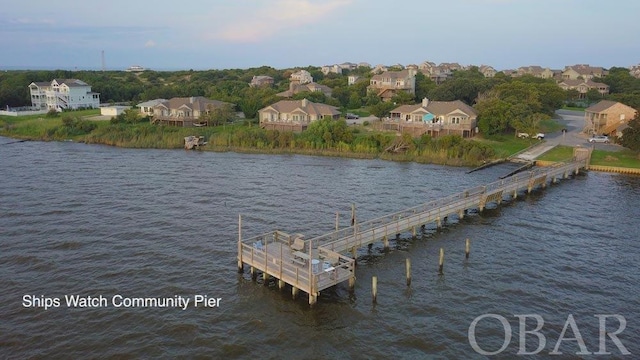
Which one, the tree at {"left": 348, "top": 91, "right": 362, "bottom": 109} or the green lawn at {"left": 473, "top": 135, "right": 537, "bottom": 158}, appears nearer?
the green lawn at {"left": 473, "top": 135, "right": 537, "bottom": 158}

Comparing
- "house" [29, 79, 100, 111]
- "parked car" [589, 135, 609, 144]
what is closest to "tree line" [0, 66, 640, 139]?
"house" [29, 79, 100, 111]

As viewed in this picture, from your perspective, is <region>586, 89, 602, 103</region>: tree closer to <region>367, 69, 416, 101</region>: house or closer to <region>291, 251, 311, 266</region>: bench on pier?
<region>367, 69, 416, 101</region>: house

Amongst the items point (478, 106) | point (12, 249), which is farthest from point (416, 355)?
point (478, 106)

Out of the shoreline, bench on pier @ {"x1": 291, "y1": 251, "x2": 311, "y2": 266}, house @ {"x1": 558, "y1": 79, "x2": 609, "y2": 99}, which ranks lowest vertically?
bench on pier @ {"x1": 291, "y1": 251, "x2": 311, "y2": 266}

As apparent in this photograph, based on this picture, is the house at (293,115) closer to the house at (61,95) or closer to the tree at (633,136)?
the tree at (633,136)

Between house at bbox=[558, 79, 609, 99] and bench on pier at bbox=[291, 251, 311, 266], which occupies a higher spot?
house at bbox=[558, 79, 609, 99]
